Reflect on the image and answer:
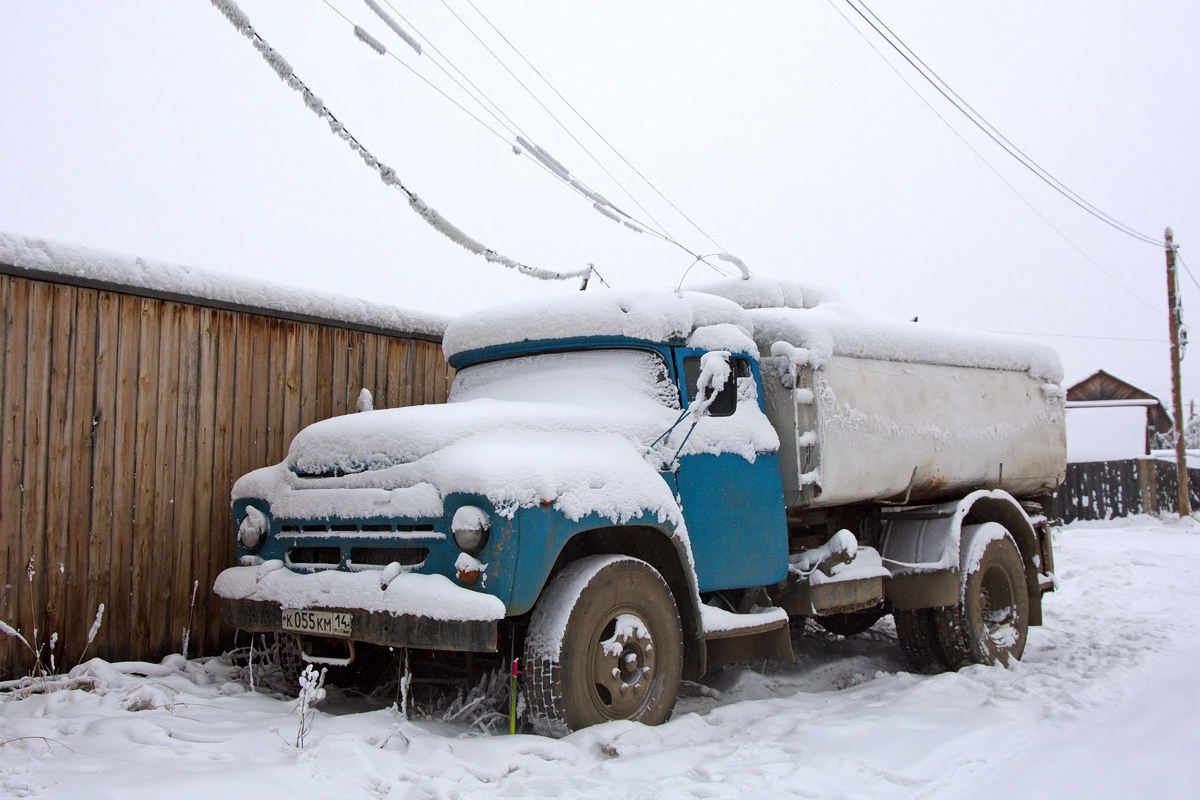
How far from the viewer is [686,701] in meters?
5.65

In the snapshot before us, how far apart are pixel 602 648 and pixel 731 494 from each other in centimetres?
134

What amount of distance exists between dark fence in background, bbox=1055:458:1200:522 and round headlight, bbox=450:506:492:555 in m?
21.2

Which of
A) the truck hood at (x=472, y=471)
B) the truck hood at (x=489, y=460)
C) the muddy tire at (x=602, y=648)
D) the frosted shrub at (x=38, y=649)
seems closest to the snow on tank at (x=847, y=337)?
the truck hood at (x=489, y=460)

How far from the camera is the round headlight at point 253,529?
501 cm

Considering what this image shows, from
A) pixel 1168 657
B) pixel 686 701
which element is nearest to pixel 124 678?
pixel 686 701

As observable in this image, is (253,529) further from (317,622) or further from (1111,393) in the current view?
(1111,393)

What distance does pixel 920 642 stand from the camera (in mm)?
6785

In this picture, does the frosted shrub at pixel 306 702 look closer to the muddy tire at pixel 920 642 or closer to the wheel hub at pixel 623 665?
the wheel hub at pixel 623 665

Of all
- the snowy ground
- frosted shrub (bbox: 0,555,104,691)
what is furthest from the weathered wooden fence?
the snowy ground

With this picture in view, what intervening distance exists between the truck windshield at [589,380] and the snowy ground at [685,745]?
1764mm

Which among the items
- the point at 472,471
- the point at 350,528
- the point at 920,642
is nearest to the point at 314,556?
the point at 350,528

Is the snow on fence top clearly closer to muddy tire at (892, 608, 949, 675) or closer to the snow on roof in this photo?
the snow on roof

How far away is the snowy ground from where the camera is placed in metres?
3.54

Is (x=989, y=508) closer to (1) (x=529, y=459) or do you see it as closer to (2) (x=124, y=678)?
(1) (x=529, y=459)
